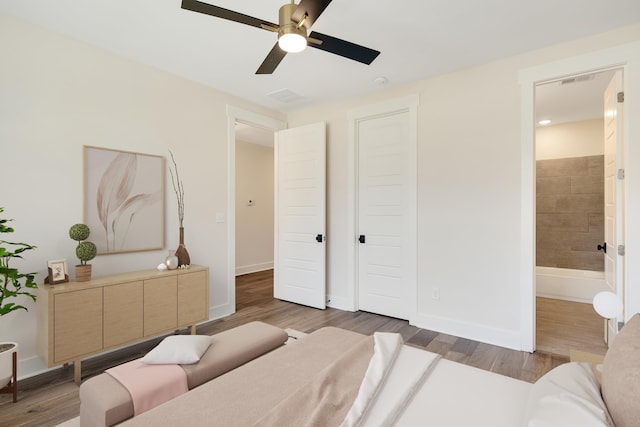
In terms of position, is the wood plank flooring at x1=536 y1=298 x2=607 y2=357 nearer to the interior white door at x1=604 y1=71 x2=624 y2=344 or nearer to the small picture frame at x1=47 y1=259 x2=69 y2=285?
the interior white door at x1=604 y1=71 x2=624 y2=344

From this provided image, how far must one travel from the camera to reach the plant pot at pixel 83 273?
2584mm

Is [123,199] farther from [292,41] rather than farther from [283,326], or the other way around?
[292,41]

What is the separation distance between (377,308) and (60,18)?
4.04 m

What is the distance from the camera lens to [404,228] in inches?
146

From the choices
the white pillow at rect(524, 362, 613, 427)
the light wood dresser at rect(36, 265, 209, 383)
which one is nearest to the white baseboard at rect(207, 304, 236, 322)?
the light wood dresser at rect(36, 265, 209, 383)

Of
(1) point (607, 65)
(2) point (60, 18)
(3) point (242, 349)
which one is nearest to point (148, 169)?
(2) point (60, 18)

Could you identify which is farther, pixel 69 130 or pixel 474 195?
pixel 474 195

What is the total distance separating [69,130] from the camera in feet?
8.96

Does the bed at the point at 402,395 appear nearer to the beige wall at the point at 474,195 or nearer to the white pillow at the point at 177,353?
the white pillow at the point at 177,353

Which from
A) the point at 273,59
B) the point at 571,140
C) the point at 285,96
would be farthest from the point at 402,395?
the point at 571,140

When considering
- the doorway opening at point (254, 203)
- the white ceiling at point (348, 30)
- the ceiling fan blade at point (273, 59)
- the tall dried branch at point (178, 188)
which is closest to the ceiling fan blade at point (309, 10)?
the ceiling fan blade at point (273, 59)

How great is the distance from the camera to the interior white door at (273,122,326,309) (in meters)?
4.23

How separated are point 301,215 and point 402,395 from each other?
10.7 ft

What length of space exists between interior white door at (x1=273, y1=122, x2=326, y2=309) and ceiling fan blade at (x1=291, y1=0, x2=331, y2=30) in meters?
2.43
